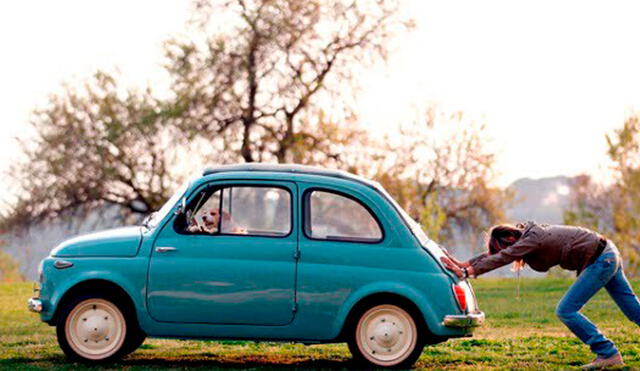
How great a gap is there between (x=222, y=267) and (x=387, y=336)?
5.58 feet

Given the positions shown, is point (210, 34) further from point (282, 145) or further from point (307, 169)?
point (307, 169)

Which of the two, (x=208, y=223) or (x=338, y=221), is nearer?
(x=208, y=223)

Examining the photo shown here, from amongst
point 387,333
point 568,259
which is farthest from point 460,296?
point 568,259

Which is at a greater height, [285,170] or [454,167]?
[454,167]

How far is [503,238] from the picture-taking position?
10.6 meters

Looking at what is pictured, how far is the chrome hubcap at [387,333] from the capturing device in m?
10.4

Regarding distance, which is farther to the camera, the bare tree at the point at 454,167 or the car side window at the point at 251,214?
the bare tree at the point at 454,167

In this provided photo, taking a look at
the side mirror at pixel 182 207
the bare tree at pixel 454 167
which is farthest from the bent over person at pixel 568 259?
the bare tree at pixel 454 167

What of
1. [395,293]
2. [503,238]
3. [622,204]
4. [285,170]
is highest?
[622,204]

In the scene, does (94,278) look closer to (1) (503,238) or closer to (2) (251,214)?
(2) (251,214)

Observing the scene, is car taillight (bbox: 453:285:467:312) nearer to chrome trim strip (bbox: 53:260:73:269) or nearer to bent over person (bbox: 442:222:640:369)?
bent over person (bbox: 442:222:640:369)

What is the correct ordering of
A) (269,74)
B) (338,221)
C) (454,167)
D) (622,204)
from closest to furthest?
(338,221)
(269,74)
(622,204)
(454,167)

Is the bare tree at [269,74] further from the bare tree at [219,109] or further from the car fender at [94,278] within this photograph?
the car fender at [94,278]

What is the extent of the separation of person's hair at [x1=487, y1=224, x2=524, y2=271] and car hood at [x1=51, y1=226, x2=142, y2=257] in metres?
3.42
